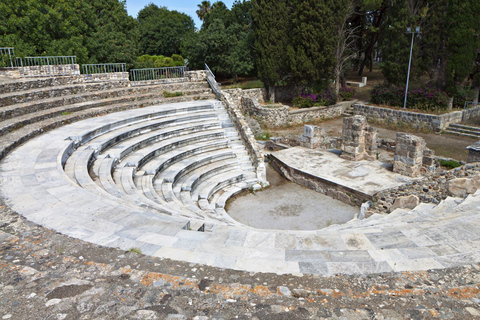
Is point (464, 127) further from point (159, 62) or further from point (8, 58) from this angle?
point (8, 58)

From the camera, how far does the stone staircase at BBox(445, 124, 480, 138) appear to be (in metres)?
18.8

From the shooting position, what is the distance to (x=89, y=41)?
64.2 feet

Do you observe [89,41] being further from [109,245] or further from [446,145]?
[446,145]

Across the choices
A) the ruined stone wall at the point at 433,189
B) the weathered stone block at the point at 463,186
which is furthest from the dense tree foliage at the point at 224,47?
the weathered stone block at the point at 463,186

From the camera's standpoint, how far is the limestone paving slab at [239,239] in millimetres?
4152

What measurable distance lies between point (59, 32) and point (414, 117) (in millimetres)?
20594

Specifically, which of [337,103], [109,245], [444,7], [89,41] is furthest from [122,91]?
[444,7]

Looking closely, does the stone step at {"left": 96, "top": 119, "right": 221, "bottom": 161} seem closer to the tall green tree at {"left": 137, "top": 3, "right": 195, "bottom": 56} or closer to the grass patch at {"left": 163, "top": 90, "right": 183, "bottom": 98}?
the grass patch at {"left": 163, "top": 90, "right": 183, "bottom": 98}

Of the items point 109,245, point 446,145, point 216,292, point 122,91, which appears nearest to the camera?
point 216,292

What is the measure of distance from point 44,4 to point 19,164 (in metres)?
13.8

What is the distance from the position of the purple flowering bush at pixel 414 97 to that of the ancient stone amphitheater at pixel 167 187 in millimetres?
12806

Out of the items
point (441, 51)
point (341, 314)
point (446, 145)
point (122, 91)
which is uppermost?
point (441, 51)

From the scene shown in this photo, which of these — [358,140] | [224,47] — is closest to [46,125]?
[358,140]

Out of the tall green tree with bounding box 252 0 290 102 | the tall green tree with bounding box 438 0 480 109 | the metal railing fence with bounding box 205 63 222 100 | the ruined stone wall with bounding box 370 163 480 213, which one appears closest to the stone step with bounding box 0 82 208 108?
the metal railing fence with bounding box 205 63 222 100
